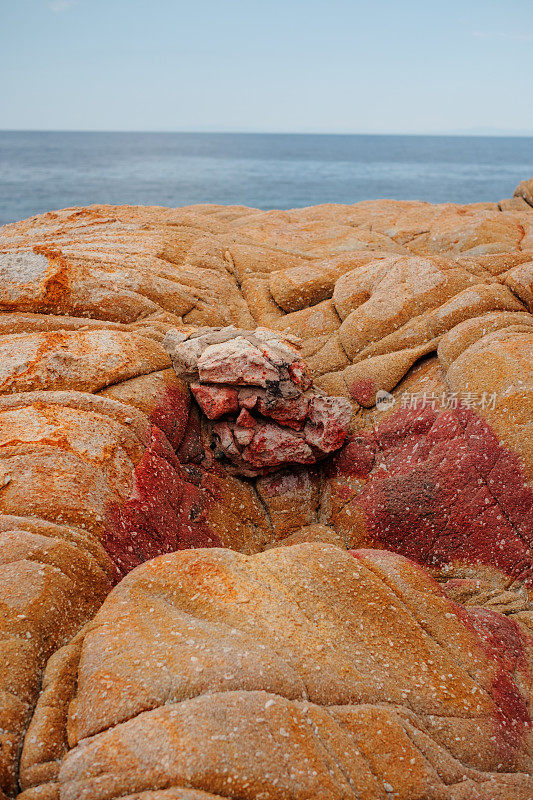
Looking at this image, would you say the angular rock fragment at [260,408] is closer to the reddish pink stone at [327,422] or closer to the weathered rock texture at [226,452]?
the reddish pink stone at [327,422]

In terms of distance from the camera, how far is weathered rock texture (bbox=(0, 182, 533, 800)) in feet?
35.1

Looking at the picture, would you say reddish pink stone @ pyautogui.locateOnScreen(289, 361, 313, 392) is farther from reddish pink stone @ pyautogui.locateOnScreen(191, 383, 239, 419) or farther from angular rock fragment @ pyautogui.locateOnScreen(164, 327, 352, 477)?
reddish pink stone @ pyautogui.locateOnScreen(191, 383, 239, 419)

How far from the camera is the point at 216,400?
2011 cm

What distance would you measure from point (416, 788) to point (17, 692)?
7091 millimetres

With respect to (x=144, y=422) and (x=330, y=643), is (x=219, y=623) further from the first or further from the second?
(x=144, y=422)

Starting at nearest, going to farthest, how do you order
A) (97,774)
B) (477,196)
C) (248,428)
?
(97,774) < (248,428) < (477,196)

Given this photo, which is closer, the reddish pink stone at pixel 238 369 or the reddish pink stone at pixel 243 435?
the reddish pink stone at pixel 243 435

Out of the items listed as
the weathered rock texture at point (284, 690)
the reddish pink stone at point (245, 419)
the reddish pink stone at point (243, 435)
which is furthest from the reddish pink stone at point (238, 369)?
the weathered rock texture at point (284, 690)

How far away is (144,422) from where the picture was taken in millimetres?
18516

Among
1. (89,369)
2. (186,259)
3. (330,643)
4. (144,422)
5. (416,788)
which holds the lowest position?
(416,788)

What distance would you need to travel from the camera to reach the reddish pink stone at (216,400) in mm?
20109

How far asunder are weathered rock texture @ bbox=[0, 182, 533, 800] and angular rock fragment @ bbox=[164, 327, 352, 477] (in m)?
0.21

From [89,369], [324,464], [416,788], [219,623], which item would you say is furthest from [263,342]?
[416,788]

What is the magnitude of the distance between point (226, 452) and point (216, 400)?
6.08 feet
